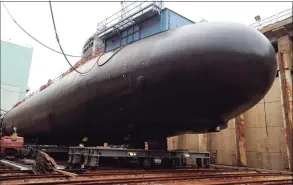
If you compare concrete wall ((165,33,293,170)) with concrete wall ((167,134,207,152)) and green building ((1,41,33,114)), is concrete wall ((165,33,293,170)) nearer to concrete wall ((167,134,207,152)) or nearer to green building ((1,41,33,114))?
concrete wall ((167,134,207,152))

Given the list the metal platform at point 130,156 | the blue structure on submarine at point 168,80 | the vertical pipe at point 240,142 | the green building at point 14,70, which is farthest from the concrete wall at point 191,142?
the green building at point 14,70

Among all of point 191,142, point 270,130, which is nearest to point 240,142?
point 270,130

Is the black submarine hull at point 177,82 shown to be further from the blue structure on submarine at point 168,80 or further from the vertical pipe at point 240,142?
the vertical pipe at point 240,142

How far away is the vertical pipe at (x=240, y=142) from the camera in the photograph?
11125 mm

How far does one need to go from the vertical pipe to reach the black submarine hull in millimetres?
5300

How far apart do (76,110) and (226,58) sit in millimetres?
4384

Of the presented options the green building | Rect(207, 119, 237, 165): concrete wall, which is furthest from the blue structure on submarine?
the green building

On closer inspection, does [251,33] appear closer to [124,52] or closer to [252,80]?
[252,80]

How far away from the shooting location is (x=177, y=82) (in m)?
5.21

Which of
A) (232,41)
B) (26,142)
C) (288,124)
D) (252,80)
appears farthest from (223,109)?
(26,142)

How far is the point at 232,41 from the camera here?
5129mm

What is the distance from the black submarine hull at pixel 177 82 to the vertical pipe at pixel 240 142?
5300 mm

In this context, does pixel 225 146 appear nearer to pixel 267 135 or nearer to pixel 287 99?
pixel 267 135

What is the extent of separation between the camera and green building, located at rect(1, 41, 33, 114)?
1716 centimetres
